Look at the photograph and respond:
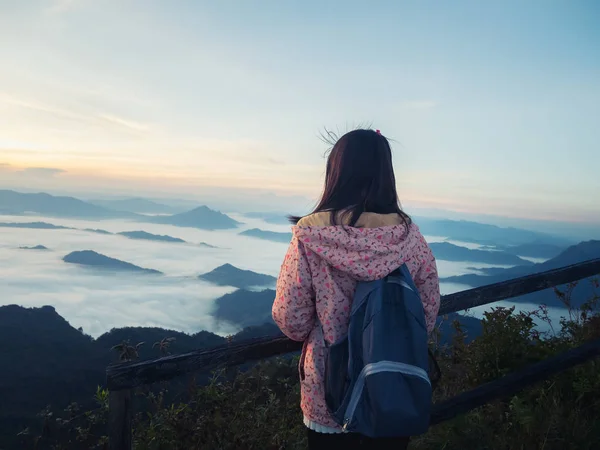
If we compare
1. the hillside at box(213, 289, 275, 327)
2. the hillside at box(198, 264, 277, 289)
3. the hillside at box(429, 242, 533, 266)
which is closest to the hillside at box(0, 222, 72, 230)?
the hillside at box(198, 264, 277, 289)

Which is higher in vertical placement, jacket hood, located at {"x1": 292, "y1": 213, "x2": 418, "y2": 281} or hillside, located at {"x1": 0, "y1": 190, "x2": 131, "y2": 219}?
jacket hood, located at {"x1": 292, "y1": 213, "x2": 418, "y2": 281}

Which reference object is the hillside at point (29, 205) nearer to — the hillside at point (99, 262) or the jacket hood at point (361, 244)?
the hillside at point (99, 262)

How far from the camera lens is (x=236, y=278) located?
115062 millimetres

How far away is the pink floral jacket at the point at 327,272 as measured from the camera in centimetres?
169

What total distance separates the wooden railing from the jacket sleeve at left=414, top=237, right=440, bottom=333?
745 millimetres

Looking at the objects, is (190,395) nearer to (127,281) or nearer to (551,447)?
(551,447)

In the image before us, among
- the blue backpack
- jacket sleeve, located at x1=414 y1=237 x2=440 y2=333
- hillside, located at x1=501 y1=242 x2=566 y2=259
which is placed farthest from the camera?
hillside, located at x1=501 y1=242 x2=566 y2=259

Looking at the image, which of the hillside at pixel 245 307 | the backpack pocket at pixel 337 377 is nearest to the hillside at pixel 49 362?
Answer: the hillside at pixel 245 307

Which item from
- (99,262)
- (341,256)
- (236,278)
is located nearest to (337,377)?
(341,256)

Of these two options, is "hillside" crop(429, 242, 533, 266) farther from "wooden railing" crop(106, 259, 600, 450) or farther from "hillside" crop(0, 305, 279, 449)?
"wooden railing" crop(106, 259, 600, 450)

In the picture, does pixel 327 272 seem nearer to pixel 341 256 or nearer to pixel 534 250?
pixel 341 256

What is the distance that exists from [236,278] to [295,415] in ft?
372

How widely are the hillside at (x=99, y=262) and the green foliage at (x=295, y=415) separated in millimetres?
149663

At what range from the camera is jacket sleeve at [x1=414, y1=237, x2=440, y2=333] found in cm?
191
